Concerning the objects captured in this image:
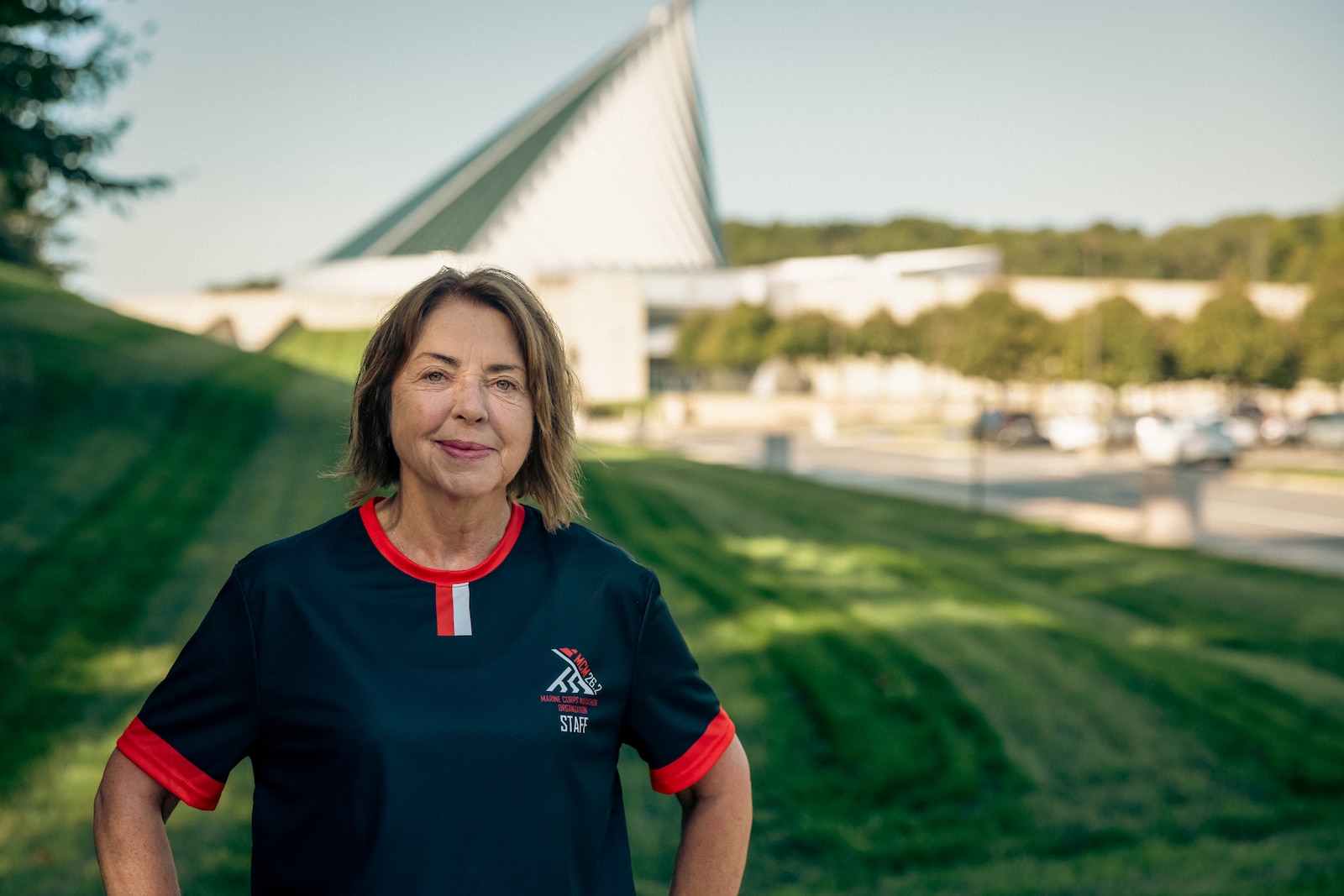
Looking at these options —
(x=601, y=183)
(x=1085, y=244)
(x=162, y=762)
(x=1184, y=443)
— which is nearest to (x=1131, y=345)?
(x=1184, y=443)

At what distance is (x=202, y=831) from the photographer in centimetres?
406

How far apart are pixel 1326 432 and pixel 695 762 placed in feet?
116

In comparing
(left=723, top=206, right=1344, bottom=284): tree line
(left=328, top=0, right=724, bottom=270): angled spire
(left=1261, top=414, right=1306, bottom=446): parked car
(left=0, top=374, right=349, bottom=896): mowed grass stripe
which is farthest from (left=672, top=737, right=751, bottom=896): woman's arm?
(left=723, top=206, right=1344, bottom=284): tree line

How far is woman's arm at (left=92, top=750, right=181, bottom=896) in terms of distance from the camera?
1.45 m

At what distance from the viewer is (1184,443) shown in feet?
82.6

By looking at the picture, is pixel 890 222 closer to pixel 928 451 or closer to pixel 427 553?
pixel 928 451

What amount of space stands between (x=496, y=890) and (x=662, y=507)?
8296 mm

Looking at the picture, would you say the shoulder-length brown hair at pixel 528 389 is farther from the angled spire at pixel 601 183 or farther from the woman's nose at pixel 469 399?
the angled spire at pixel 601 183

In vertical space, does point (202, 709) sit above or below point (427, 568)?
below

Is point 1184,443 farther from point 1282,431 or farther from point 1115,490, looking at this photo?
point 1282,431

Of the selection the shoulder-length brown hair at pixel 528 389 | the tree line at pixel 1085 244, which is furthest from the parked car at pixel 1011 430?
the tree line at pixel 1085 244

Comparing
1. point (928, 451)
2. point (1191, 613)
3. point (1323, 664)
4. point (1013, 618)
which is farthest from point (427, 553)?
point (928, 451)

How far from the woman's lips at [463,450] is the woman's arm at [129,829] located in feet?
1.86

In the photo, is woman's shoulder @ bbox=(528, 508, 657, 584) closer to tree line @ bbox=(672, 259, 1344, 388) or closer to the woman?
the woman
